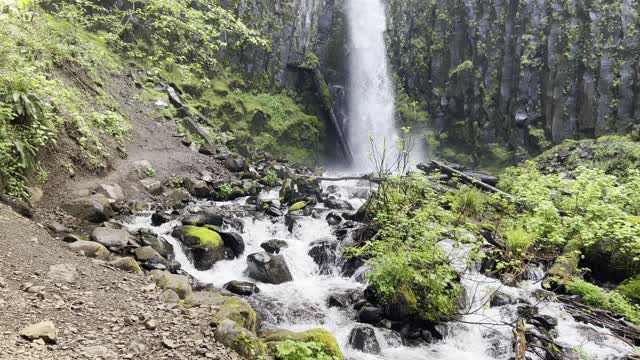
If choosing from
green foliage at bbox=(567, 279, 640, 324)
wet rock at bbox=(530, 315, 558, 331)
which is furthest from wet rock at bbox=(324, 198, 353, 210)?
wet rock at bbox=(530, 315, 558, 331)

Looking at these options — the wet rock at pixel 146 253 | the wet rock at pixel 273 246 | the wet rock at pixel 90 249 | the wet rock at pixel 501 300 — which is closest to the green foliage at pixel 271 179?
the wet rock at pixel 273 246

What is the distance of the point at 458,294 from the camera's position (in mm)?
7531

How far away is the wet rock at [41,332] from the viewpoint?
3547mm

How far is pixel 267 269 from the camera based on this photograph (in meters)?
8.84

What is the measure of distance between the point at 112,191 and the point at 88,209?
2088mm

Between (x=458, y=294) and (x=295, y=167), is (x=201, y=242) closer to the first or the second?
(x=458, y=294)

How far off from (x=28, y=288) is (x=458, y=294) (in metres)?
6.74

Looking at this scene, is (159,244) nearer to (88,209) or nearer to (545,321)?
(88,209)

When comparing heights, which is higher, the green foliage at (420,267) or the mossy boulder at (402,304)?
the green foliage at (420,267)

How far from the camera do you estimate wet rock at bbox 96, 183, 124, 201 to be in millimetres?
10203

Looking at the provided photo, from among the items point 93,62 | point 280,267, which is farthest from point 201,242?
point 93,62

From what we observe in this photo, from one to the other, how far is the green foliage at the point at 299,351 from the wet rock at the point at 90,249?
11.6ft

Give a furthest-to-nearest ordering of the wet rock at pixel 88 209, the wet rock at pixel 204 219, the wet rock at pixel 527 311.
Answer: the wet rock at pixel 204 219 < the wet rock at pixel 88 209 < the wet rock at pixel 527 311

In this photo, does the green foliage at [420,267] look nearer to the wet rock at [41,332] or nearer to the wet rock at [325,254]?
the wet rock at [325,254]
